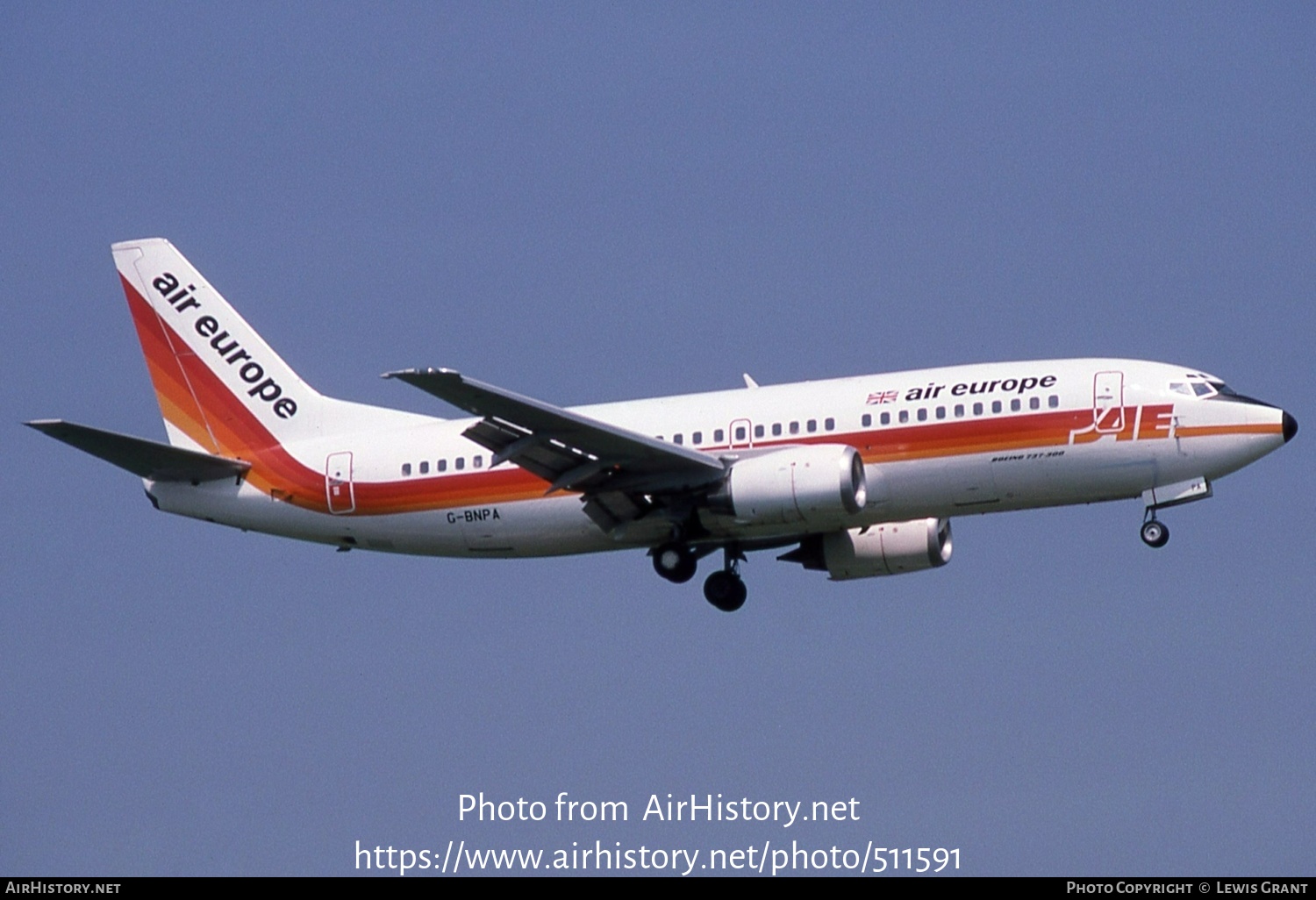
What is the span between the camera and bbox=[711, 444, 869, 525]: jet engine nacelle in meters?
40.7

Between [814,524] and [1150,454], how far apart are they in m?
6.61

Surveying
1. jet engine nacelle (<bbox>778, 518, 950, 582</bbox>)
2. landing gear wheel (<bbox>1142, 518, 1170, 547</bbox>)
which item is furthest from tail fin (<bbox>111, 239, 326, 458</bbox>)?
landing gear wheel (<bbox>1142, 518, 1170, 547</bbox>)

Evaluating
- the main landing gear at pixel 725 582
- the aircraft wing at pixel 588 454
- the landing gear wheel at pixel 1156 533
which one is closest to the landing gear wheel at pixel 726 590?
the main landing gear at pixel 725 582

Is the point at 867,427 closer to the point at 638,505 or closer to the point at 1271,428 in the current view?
the point at 638,505

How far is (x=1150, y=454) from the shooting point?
41.0 meters

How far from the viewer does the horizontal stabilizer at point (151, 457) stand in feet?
139

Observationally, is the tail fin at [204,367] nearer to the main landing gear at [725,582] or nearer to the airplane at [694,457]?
the airplane at [694,457]

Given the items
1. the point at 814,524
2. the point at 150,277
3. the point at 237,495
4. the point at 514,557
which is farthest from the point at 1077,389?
the point at 150,277

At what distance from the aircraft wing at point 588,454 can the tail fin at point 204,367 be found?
7.23m

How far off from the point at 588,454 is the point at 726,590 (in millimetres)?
5255

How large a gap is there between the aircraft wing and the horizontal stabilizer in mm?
7417

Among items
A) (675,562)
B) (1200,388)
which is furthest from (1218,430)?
(675,562)

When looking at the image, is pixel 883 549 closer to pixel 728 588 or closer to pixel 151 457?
pixel 728 588

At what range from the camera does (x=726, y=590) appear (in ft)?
149
